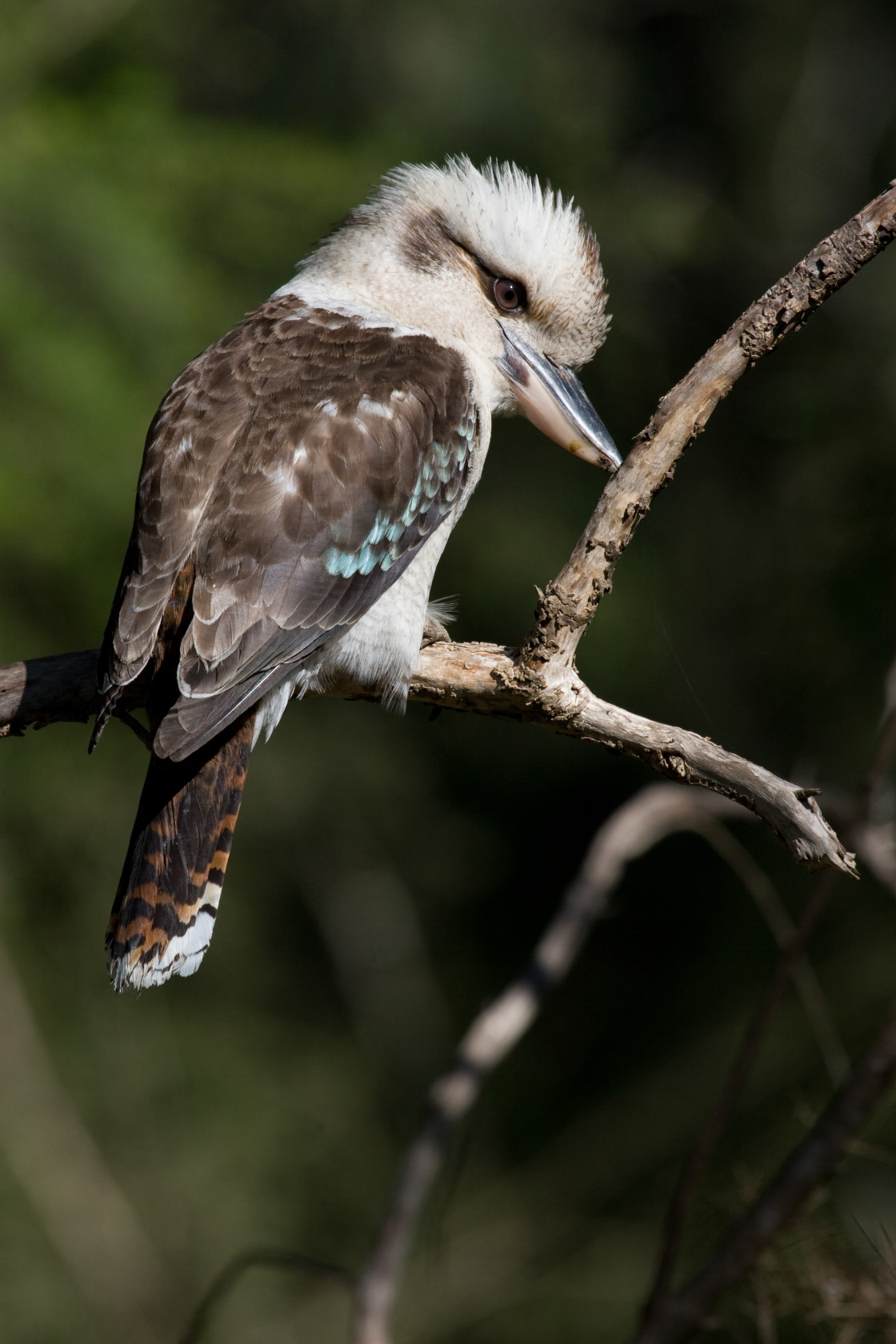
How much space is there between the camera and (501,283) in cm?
270

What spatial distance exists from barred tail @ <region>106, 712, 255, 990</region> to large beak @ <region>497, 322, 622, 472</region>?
0.99 metres

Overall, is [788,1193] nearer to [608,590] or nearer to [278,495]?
[608,590]

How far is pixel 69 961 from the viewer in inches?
194

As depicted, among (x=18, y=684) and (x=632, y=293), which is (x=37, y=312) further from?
(x=632, y=293)

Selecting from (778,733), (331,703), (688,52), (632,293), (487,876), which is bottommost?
(487,876)

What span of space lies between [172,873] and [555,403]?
3.95 ft

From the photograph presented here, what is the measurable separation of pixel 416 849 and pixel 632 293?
231 cm

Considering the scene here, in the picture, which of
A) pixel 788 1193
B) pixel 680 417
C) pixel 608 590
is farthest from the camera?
pixel 788 1193

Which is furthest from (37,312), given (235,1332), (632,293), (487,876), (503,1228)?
(235,1332)

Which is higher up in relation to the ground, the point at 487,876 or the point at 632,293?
the point at 632,293

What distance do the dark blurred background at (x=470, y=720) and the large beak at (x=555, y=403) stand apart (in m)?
1.49

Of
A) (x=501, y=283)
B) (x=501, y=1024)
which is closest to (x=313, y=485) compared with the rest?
(x=501, y=283)

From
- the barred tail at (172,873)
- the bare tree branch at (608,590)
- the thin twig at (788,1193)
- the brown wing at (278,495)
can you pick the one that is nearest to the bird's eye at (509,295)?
the brown wing at (278,495)

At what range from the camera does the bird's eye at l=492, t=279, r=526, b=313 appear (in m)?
2.69
